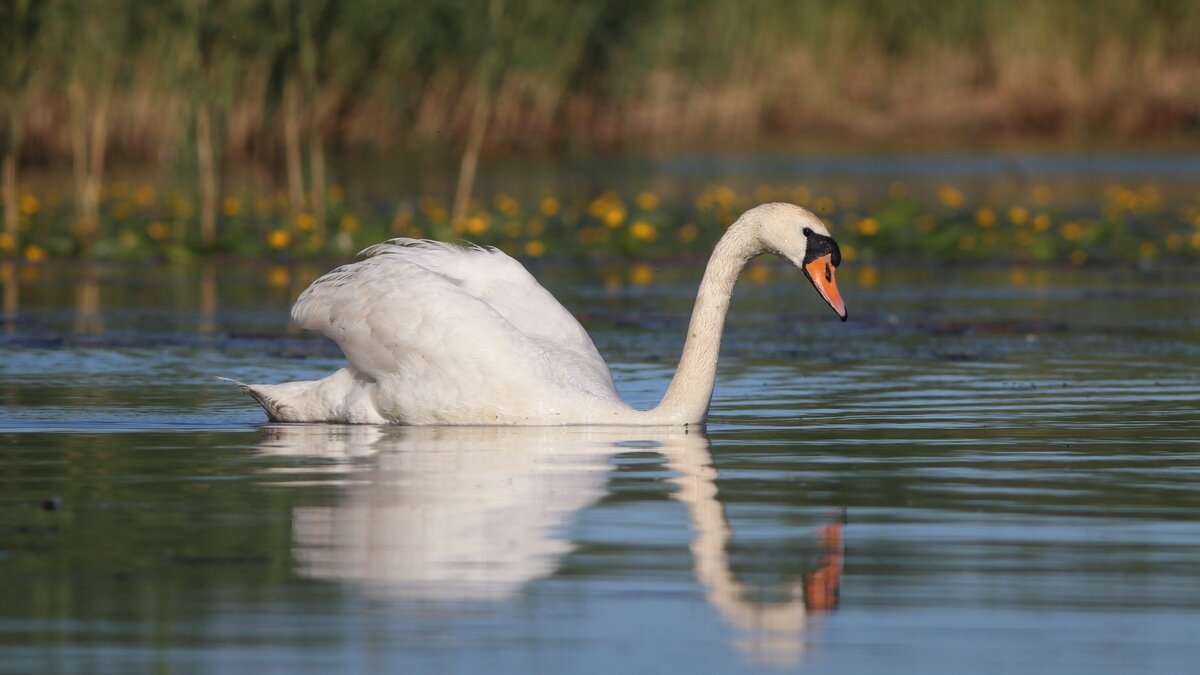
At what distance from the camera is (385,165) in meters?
36.8


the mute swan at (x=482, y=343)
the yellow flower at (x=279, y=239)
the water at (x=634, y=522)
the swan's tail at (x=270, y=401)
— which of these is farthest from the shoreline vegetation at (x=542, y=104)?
the mute swan at (x=482, y=343)

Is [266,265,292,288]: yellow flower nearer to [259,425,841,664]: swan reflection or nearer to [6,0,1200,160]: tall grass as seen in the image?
[6,0,1200,160]: tall grass

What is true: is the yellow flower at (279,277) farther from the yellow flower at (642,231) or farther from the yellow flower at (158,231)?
the yellow flower at (642,231)

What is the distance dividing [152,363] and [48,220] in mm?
10644

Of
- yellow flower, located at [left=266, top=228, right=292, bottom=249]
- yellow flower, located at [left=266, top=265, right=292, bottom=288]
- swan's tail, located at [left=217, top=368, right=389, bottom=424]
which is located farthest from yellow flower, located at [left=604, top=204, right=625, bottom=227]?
swan's tail, located at [left=217, top=368, right=389, bottom=424]

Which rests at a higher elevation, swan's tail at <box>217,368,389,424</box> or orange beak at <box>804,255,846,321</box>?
orange beak at <box>804,255,846,321</box>

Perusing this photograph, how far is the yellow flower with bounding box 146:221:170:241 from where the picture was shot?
68.8 feet

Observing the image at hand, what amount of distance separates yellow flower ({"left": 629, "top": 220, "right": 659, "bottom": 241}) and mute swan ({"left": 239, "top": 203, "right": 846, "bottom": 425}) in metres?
10.3

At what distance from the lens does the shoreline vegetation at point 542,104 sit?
20.9 m

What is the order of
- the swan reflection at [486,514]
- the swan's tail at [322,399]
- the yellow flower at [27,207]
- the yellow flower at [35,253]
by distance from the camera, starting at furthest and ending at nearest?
1. the yellow flower at [27,207]
2. the yellow flower at [35,253]
3. the swan's tail at [322,399]
4. the swan reflection at [486,514]

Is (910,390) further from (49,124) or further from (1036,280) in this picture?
(49,124)

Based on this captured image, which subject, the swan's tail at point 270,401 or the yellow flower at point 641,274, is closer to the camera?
the swan's tail at point 270,401

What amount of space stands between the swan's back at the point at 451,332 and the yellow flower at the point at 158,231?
10.7 meters

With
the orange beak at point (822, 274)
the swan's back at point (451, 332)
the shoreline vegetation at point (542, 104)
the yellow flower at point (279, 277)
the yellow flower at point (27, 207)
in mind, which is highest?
the shoreline vegetation at point (542, 104)
